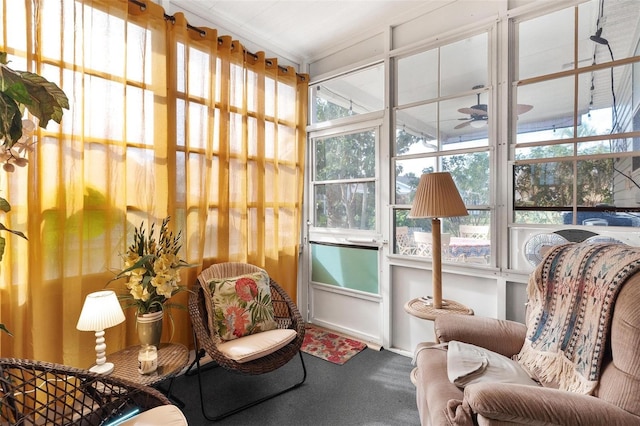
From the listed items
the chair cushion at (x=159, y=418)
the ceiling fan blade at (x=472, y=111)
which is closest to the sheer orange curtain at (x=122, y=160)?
the chair cushion at (x=159, y=418)

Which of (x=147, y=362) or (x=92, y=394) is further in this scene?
(x=147, y=362)

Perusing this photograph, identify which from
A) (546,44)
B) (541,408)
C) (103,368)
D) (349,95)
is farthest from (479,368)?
(349,95)

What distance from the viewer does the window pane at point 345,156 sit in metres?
3.01

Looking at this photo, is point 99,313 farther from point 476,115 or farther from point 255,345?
point 476,115

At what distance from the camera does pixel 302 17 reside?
104 inches

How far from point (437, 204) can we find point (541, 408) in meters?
1.18

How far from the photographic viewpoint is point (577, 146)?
201cm

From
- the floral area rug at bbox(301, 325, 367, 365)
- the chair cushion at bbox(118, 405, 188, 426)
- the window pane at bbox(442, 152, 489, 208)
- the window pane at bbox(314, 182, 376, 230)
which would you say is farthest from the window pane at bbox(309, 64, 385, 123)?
the chair cushion at bbox(118, 405, 188, 426)

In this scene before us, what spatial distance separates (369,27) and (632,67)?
6.16 feet

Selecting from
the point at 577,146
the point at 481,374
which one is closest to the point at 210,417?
the point at 481,374

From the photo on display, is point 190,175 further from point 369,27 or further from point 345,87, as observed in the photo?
point 369,27

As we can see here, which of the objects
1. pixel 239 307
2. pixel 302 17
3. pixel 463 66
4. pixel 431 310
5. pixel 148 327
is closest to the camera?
pixel 148 327

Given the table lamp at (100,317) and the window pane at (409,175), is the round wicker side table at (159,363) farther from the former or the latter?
the window pane at (409,175)

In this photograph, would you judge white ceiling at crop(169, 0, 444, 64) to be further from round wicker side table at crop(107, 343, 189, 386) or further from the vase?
round wicker side table at crop(107, 343, 189, 386)
